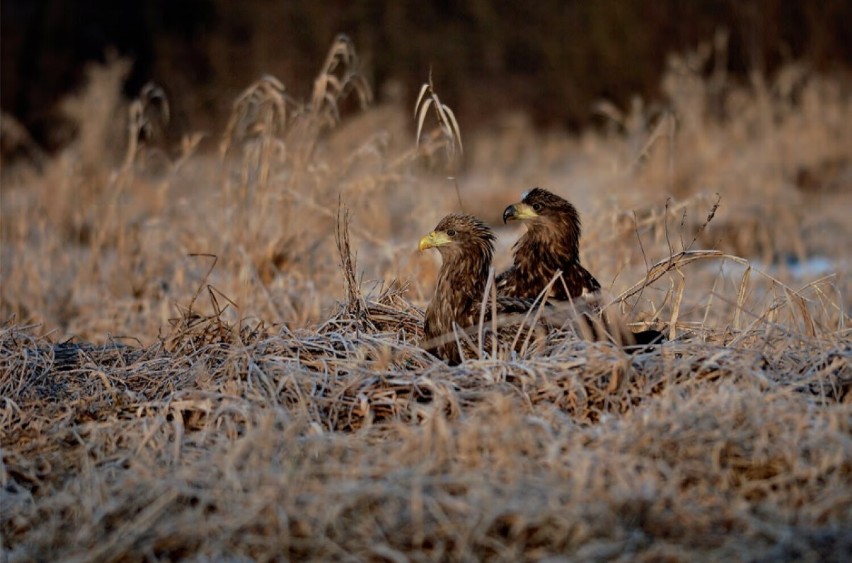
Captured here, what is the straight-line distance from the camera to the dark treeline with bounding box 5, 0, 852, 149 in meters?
15.3

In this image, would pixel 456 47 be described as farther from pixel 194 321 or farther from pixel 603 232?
pixel 194 321

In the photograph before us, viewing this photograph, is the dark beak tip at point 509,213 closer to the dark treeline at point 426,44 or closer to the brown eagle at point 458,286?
the brown eagle at point 458,286

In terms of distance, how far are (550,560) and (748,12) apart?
1423cm

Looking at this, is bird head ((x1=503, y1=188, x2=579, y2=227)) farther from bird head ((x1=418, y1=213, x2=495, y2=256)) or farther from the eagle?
bird head ((x1=418, y1=213, x2=495, y2=256))

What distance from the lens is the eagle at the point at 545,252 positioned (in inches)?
165

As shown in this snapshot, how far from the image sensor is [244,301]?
4.95 metres

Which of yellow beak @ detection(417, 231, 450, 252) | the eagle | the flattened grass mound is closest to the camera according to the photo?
the flattened grass mound

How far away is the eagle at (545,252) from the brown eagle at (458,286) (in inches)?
9.9

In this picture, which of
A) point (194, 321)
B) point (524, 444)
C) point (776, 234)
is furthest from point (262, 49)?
point (524, 444)

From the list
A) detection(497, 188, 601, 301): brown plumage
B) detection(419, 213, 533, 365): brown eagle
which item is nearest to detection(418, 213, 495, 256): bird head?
detection(419, 213, 533, 365): brown eagle

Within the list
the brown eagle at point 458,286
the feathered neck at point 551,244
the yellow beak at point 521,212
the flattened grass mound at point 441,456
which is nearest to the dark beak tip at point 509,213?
the yellow beak at point 521,212

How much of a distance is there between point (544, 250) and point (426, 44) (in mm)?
16785

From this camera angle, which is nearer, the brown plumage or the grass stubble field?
the grass stubble field

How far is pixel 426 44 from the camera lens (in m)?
20.5
